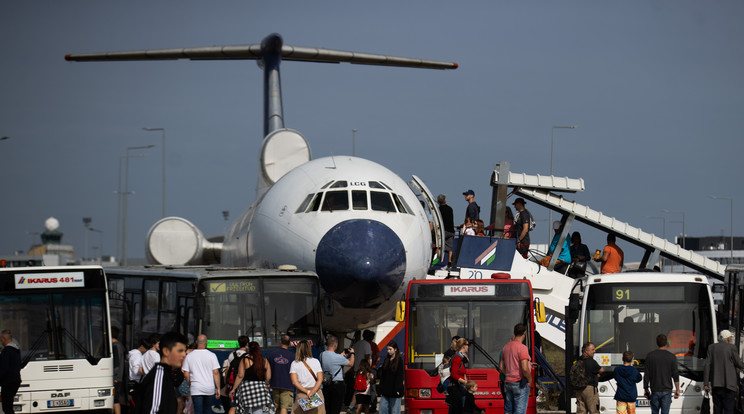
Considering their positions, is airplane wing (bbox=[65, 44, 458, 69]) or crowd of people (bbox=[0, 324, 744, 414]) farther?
airplane wing (bbox=[65, 44, 458, 69])

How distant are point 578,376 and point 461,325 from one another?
224 centimetres

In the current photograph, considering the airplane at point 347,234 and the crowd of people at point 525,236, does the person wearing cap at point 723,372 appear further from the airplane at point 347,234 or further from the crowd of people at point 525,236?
the crowd of people at point 525,236

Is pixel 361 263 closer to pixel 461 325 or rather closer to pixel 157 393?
pixel 461 325

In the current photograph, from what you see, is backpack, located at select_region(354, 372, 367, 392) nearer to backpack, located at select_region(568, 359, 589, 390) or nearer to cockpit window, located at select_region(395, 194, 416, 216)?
cockpit window, located at select_region(395, 194, 416, 216)

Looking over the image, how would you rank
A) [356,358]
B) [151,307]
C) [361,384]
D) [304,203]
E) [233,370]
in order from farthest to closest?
[304,203] < [356,358] < [151,307] < [361,384] < [233,370]

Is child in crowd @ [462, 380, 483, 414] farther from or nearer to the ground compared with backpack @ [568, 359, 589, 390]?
nearer to the ground

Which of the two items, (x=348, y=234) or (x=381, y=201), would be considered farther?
(x=381, y=201)

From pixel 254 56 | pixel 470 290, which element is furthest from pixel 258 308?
pixel 254 56

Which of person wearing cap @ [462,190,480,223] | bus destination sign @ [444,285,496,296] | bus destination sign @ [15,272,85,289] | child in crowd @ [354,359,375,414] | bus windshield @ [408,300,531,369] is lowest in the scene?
child in crowd @ [354,359,375,414]

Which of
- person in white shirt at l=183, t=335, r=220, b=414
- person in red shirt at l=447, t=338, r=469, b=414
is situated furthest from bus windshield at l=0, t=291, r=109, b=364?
person in red shirt at l=447, t=338, r=469, b=414

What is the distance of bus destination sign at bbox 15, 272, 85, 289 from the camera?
1744 cm

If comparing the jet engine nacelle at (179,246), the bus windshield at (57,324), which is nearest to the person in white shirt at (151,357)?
the bus windshield at (57,324)

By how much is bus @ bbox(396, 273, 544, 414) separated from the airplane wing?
1982cm

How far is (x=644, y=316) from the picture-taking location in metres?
17.1
